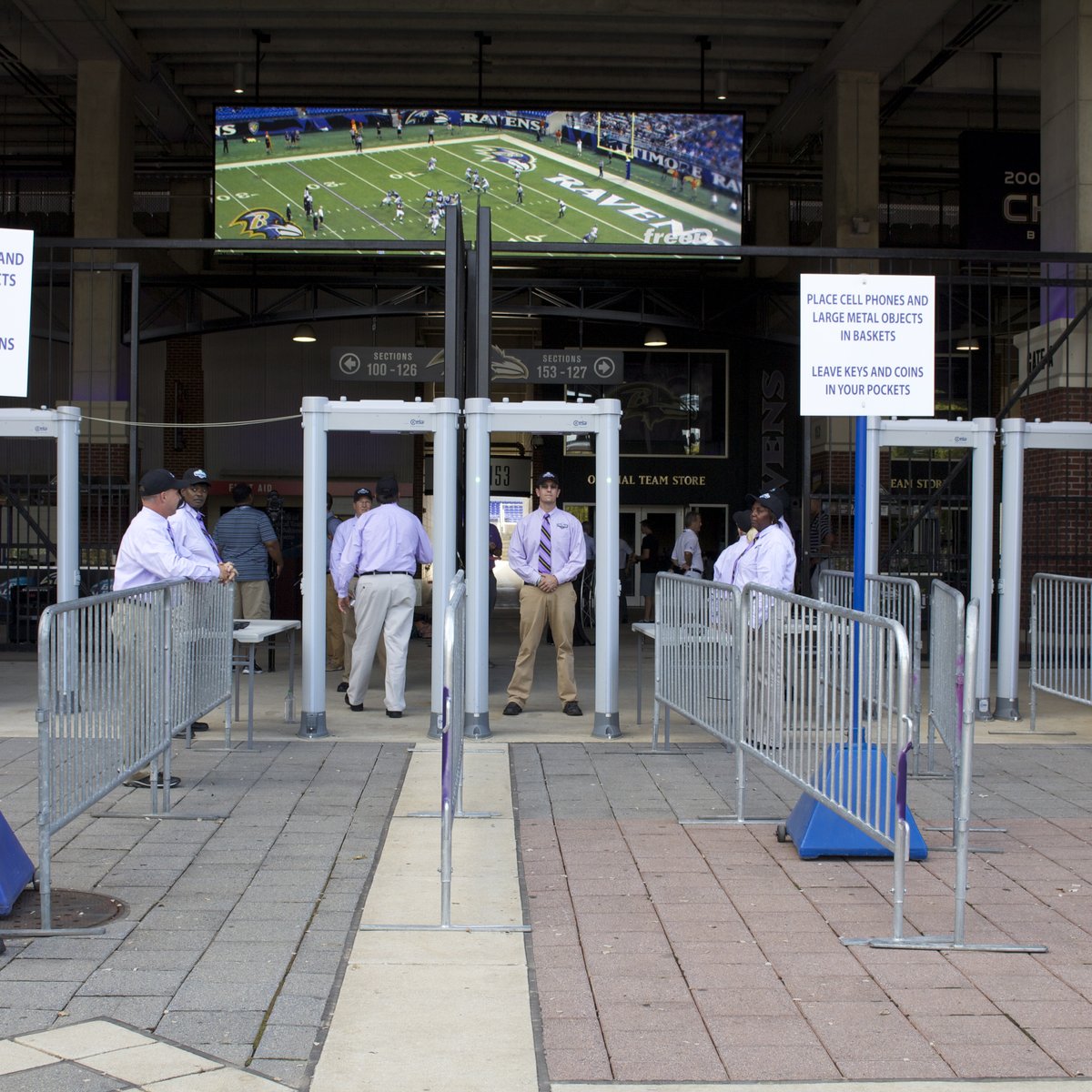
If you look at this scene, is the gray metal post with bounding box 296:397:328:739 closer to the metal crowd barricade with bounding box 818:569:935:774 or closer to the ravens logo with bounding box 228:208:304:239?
the metal crowd barricade with bounding box 818:569:935:774

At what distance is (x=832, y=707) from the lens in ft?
19.2

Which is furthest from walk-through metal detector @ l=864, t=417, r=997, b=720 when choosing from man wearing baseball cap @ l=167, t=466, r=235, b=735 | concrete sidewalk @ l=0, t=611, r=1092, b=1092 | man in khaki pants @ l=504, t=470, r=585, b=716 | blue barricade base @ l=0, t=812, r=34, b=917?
blue barricade base @ l=0, t=812, r=34, b=917

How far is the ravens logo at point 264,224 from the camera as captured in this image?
789 inches

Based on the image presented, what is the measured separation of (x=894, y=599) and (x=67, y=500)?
21.1 ft

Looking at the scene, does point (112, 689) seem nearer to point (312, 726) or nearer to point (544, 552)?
point (312, 726)

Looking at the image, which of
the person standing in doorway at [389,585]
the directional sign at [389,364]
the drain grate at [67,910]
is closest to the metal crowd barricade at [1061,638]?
the person standing in doorway at [389,585]

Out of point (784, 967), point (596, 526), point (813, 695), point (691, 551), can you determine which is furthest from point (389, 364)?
point (784, 967)

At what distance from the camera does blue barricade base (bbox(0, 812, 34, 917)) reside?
510 centimetres

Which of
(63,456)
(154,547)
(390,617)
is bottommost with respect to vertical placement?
(390,617)

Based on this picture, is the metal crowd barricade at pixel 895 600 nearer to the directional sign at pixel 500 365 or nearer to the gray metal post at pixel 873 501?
the gray metal post at pixel 873 501

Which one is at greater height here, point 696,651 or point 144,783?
point 696,651

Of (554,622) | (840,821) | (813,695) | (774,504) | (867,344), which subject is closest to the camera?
(813,695)

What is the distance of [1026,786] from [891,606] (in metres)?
2.04

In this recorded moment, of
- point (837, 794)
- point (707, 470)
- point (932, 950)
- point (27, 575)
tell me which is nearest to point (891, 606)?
point (837, 794)
